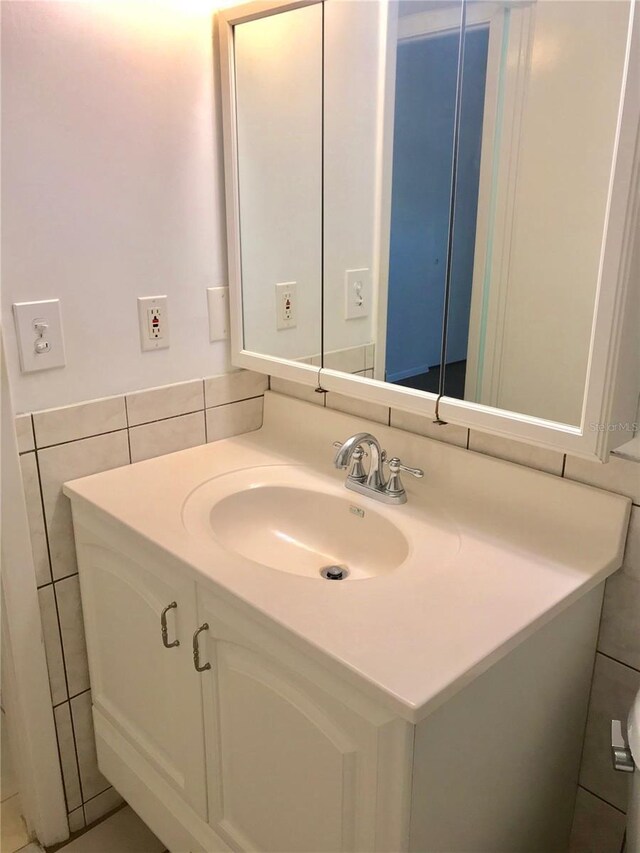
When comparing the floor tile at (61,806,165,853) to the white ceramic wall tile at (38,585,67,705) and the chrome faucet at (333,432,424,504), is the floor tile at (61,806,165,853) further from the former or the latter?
the chrome faucet at (333,432,424,504)

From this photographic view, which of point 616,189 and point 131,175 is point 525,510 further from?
point 131,175

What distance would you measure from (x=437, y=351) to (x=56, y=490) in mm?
789

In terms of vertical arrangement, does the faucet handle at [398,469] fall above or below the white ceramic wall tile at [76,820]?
above

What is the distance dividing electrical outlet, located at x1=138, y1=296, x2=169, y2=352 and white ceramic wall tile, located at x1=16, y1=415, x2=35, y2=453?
0.91 ft

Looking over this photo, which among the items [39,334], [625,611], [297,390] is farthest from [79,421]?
[625,611]

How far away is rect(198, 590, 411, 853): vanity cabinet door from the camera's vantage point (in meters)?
0.84

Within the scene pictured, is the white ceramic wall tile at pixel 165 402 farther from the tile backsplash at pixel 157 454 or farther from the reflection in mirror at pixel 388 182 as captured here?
the reflection in mirror at pixel 388 182

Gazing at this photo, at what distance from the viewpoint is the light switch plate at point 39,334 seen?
1196mm

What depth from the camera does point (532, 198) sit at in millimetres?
1064

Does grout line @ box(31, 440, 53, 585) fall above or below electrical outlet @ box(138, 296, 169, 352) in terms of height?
below

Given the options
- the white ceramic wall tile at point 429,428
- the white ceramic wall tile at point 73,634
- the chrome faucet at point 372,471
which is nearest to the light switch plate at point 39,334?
the white ceramic wall tile at point 73,634

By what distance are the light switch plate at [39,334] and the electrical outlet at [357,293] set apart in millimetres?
574

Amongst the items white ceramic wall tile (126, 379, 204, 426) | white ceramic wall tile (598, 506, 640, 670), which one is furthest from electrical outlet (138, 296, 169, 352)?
white ceramic wall tile (598, 506, 640, 670)

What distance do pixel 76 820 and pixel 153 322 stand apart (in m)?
1.14
